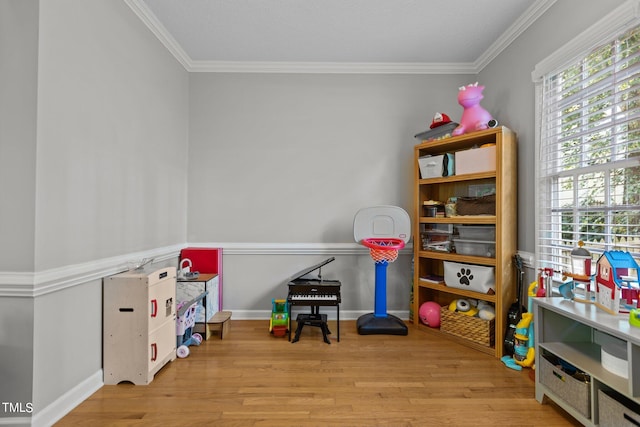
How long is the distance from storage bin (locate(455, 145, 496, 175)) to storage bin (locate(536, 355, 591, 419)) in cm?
153

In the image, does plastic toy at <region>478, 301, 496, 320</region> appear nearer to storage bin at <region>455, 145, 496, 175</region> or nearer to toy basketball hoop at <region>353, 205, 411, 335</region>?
toy basketball hoop at <region>353, 205, 411, 335</region>

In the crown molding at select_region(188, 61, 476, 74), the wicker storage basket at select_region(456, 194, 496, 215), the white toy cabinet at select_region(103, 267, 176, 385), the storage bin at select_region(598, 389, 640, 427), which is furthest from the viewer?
the crown molding at select_region(188, 61, 476, 74)

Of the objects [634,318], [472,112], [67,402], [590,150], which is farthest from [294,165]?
[634,318]

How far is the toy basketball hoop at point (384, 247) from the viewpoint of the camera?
10.2ft

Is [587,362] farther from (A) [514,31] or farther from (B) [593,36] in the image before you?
(A) [514,31]

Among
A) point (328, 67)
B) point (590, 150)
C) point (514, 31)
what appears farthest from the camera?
point (328, 67)

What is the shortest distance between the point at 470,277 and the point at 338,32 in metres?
2.51

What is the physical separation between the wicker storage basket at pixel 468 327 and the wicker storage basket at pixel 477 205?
3.06ft

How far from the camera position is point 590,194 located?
7.04ft

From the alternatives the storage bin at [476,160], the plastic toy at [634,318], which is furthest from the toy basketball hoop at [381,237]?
the plastic toy at [634,318]

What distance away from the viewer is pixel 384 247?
3082mm

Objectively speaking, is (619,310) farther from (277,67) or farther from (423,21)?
(277,67)

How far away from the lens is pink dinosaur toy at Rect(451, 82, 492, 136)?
292 cm

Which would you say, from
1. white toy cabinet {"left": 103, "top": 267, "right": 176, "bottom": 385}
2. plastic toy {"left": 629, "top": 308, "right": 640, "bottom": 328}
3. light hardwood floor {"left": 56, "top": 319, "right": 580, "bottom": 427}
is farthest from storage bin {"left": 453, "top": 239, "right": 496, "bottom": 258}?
white toy cabinet {"left": 103, "top": 267, "right": 176, "bottom": 385}
